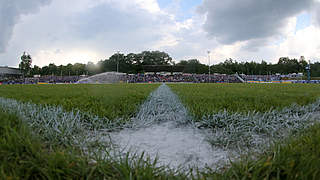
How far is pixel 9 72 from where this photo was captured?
170 feet

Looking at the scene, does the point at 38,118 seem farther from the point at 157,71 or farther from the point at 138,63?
the point at 138,63

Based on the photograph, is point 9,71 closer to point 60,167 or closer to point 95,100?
point 95,100

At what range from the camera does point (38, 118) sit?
149 centimetres

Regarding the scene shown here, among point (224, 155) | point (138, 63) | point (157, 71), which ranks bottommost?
point (224, 155)

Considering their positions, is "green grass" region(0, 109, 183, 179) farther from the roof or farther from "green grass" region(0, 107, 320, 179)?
the roof

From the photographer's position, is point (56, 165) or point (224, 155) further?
point (224, 155)

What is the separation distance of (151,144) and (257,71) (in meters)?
79.1

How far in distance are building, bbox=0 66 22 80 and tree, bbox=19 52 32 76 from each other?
1409 mm

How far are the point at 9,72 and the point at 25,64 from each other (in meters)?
8.69

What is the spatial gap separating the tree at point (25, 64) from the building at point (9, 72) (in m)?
1.41

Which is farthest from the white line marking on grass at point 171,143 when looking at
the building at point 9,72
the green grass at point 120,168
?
the building at point 9,72

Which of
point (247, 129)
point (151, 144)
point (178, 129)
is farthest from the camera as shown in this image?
point (178, 129)

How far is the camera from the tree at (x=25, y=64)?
58.8 metres

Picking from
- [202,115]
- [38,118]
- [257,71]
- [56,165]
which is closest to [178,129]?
[202,115]
